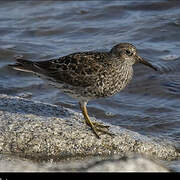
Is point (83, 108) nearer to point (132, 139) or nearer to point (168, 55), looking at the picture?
point (132, 139)

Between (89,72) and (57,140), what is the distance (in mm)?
1062

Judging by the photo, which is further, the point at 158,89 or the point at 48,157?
the point at 158,89

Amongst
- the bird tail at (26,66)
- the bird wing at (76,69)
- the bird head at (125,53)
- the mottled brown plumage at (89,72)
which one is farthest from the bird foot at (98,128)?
the bird tail at (26,66)

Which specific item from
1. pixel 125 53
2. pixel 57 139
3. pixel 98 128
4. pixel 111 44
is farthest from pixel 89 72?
pixel 111 44

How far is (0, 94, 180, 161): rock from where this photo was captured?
6.35 metres

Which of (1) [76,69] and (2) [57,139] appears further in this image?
(1) [76,69]

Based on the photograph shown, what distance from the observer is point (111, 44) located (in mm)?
11773

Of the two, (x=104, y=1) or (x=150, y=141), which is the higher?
(x=104, y=1)

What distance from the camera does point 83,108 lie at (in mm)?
7199

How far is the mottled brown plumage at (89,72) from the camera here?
686 centimetres

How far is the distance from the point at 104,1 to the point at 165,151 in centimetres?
815

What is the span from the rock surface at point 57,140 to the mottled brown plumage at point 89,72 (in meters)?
0.25

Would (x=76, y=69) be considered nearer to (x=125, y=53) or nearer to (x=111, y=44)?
(x=125, y=53)

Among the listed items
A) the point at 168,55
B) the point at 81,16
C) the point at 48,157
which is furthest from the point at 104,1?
the point at 48,157
